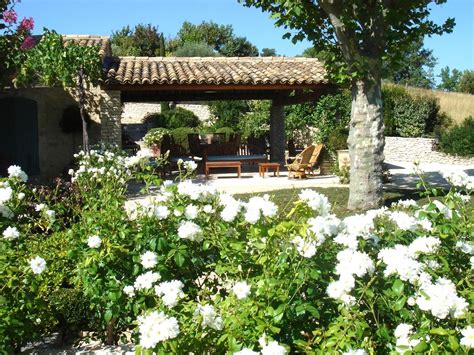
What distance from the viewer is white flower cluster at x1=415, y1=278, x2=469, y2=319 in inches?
72.7

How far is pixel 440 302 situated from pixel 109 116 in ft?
39.4

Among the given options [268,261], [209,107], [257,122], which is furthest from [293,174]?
[209,107]

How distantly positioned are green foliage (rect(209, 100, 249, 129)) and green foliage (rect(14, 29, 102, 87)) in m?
13.5

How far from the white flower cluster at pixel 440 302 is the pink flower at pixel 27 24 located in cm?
987

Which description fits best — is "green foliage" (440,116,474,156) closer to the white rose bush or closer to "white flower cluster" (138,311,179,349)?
the white rose bush

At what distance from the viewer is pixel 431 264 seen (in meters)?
2.33

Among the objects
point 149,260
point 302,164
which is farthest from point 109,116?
point 149,260

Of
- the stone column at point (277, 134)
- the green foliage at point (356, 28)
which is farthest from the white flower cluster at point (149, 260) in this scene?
the stone column at point (277, 134)

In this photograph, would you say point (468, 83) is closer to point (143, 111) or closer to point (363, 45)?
point (143, 111)

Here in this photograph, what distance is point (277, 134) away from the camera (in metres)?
17.0

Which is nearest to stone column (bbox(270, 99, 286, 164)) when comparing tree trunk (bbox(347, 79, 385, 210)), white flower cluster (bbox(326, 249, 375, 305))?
tree trunk (bbox(347, 79, 385, 210))

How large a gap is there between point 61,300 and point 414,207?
2.30 meters

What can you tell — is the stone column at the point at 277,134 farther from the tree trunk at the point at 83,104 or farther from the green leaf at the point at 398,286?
the green leaf at the point at 398,286

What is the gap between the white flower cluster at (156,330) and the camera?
6.64 feet
